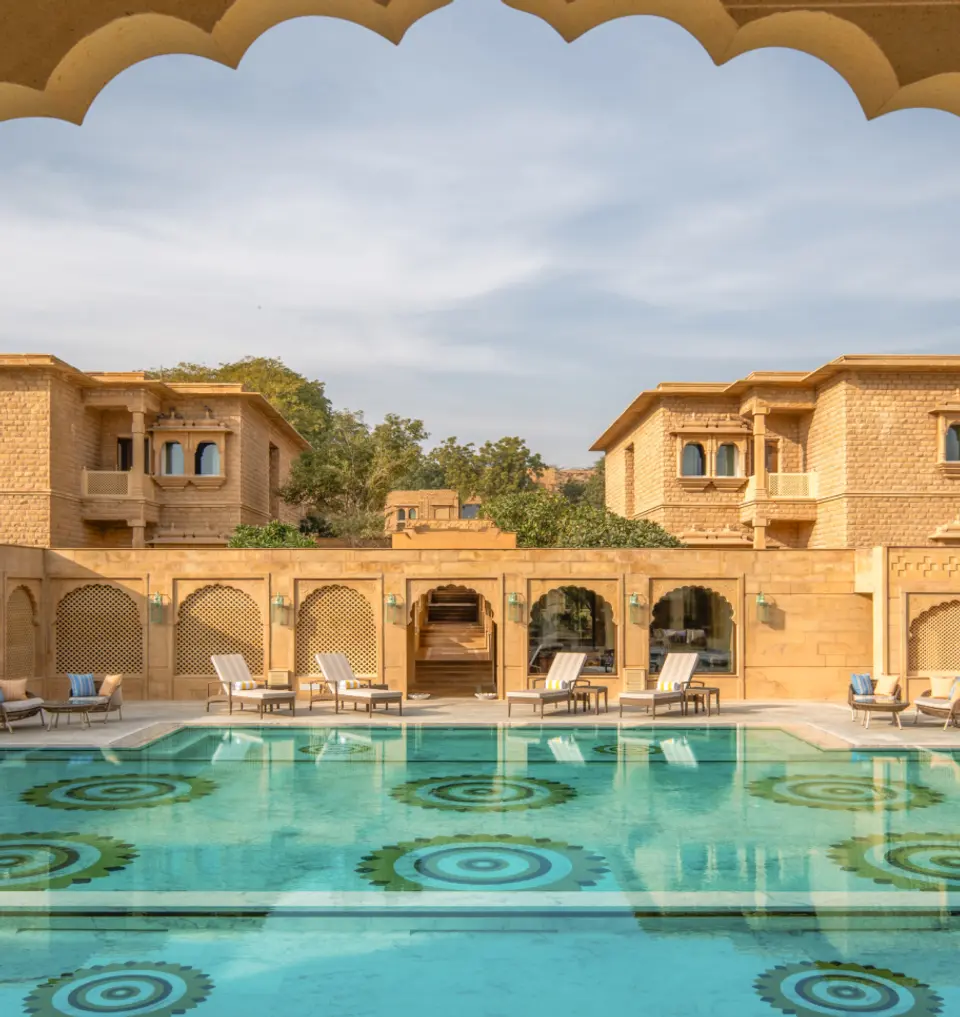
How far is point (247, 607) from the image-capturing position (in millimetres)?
18469

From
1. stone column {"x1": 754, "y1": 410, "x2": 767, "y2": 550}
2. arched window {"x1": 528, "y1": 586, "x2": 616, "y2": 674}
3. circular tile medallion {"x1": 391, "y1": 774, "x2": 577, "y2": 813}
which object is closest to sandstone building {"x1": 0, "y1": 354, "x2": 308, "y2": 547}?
arched window {"x1": 528, "y1": 586, "x2": 616, "y2": 674}

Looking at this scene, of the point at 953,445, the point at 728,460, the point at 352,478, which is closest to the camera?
the point at 953,445

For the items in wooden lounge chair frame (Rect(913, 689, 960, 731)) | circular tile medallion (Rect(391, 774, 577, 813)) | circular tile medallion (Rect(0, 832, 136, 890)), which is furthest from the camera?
wooden lounge chair frame (Rect(913, 689, 960, 731))

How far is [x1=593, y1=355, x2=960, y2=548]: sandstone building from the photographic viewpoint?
24906mm

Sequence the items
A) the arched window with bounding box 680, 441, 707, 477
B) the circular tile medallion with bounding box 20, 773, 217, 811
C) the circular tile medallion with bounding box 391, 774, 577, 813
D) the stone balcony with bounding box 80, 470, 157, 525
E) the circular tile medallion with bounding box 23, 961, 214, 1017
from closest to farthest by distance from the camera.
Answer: the circular tile medallion with bounding box 23, 961, 214, 1017
the circular tile medallion with bounding box 391, 774, 577, 813
the circular tile medallion with bounding box 20, 773, 217, 811
the stone balcony with bounding box 80, 470, 157, 525
the arched window with bounding box 680, 441, 707, 477

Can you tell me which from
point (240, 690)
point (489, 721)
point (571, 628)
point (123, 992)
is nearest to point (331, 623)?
point (240, 690)

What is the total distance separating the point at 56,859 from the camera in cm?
837

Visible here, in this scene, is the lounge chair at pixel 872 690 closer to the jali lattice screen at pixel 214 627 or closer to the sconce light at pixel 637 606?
the sconce light at pixel 637 606

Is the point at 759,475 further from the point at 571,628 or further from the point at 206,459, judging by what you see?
the point at 206,459

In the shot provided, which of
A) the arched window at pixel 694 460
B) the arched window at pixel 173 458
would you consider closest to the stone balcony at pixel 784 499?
the arched window at pixel 694 460

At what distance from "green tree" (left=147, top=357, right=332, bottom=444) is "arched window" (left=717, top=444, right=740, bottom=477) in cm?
2006

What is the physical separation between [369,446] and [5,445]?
14.5m

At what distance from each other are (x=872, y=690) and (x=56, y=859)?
478 inches

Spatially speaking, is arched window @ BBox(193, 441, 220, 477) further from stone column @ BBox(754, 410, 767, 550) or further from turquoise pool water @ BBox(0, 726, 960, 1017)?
turquoise pool water @ BBox(0, 726, 960, 1017)
